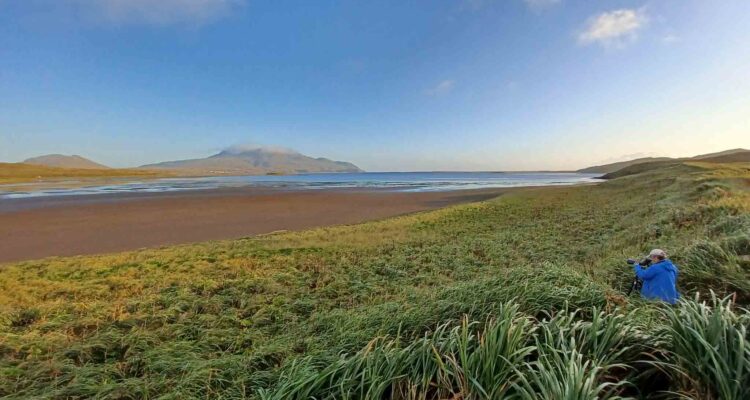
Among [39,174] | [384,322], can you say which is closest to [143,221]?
[384,322]

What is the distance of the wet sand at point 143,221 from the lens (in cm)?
1484

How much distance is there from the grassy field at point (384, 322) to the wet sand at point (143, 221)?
16.1ft

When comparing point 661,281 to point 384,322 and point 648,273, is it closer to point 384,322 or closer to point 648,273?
point 648,273

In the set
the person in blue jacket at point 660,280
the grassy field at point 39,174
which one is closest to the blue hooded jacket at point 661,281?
the person in blue jacket at point 660,280

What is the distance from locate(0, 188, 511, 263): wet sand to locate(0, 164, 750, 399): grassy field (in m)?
4.92

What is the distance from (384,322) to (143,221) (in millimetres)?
21912

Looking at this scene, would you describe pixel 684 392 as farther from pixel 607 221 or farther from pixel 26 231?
pixel 26 231

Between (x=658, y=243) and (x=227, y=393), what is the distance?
34.5ft

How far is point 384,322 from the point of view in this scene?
397cm

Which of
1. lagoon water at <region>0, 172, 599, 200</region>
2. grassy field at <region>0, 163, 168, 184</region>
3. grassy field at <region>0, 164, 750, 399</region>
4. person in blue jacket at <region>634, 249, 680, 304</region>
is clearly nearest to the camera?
grassy field at <region>0, 164, 750, 399</region>

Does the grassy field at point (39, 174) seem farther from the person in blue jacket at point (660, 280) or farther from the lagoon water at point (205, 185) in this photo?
the person in blue jacket at point (660, 280)

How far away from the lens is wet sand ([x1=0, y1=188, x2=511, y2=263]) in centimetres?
1484

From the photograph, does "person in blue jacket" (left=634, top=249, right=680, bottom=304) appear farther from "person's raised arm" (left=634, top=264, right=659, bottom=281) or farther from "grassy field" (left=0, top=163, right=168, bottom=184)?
"grassy field" (left=0, top=163, right=168, bottom=184)

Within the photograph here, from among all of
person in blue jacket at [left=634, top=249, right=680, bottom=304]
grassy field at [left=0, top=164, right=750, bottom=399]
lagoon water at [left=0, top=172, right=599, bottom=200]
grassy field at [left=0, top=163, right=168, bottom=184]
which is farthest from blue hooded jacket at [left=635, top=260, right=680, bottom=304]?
grassy field at [left=0, top=163, right=168, bottom=184]
